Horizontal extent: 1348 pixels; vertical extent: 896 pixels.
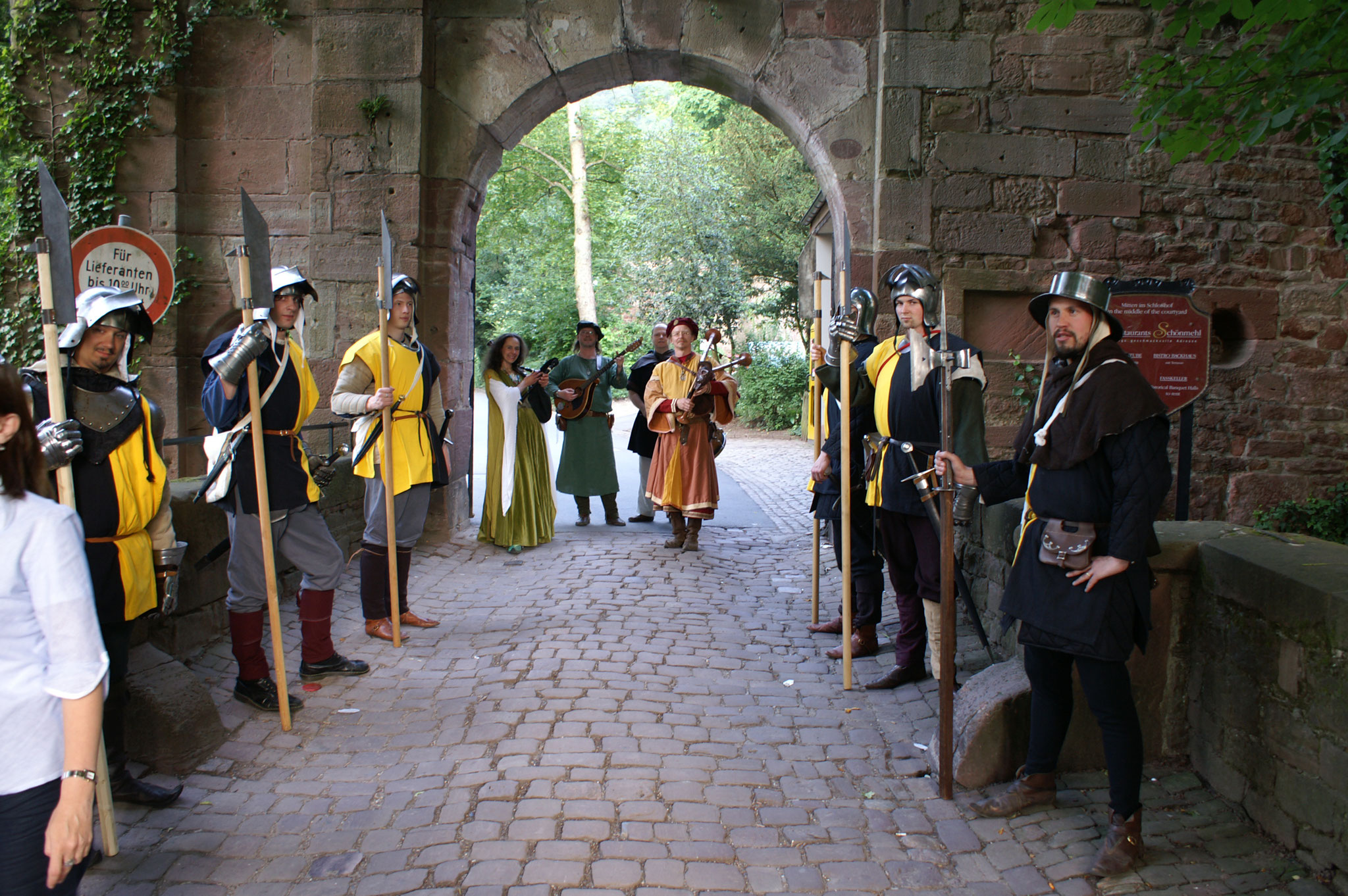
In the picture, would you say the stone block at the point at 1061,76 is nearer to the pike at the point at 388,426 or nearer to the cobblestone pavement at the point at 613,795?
the cobblestone pavement at the point at 613,795

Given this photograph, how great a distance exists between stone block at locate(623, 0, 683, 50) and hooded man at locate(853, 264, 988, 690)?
3.77 meters

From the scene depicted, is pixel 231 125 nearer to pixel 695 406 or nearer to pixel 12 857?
pixel 695 406

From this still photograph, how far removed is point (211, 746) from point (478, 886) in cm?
159

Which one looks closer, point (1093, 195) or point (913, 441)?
point (913, 441)

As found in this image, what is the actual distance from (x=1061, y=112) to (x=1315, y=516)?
12.1 feet

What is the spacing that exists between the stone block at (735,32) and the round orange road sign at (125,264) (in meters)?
4.23

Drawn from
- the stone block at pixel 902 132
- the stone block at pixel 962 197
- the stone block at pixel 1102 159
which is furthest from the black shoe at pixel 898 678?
the stone block at pixel 1102 159

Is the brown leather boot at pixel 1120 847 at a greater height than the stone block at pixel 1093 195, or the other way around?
the stone block at pixel 1093 195

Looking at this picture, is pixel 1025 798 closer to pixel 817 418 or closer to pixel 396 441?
pixel 817 418

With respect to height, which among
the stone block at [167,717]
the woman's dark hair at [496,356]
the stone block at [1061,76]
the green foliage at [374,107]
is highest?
the stone block at [1061,76]

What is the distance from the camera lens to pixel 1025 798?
3230 mm

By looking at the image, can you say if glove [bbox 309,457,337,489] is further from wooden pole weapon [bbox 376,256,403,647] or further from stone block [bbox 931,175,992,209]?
stone block [bbox 931,175,992,209]

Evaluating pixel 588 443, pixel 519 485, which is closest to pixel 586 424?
pixel 588 443

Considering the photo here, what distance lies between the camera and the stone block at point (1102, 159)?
272 inches
